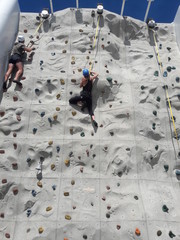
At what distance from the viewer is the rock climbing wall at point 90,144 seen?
4387mm

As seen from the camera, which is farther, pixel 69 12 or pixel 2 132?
pixel 69 12

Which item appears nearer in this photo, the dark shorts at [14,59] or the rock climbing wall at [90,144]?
the rock climbing wall at [90,144]

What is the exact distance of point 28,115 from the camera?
5.48 metres

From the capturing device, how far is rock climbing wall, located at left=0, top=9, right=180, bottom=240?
4387 millimetres

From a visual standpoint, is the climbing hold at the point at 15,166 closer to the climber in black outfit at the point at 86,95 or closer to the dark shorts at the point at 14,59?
the climber in black outfit at the point at 86,95

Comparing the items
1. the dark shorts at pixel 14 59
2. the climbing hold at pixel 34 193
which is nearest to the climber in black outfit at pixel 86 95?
the dark shorts at pixel 14 59

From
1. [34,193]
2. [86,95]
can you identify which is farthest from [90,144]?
[34,193]

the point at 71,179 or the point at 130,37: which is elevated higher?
the point at 130,37

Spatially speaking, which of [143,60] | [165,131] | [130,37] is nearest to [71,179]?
[165,131]

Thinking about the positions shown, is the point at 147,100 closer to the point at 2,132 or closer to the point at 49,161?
the point at 49,161

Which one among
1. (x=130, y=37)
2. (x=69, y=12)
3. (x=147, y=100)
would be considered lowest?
(x=147, y=100)

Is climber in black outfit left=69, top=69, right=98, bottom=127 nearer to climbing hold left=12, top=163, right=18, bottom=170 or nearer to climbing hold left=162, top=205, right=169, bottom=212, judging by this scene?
climbing hold left=12, top=163, right=18, bottom=170

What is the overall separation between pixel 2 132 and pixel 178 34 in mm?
5838

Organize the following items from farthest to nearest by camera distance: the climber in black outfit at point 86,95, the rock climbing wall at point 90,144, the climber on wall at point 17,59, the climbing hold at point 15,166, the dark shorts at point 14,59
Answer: the dark shorts at point 14,59
the climber on wall at point 17,59
the climber in black outfit at point 86,95
the climbing hold at point 15,166
the rock climbing wall at point 90,144
